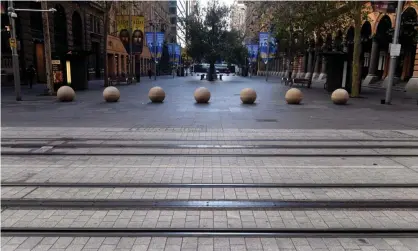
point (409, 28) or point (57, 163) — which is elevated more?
point (409, 28)

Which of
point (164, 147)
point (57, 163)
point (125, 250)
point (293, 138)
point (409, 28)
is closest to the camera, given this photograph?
point (125, 250)

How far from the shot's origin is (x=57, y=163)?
6625 mm

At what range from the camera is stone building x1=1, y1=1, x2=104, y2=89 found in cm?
2738

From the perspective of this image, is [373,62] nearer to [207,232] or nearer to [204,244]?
[207,232]

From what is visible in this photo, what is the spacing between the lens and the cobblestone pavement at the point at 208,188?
3689 mm

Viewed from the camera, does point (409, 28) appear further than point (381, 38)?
No

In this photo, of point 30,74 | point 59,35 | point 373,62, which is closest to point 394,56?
point 373,62

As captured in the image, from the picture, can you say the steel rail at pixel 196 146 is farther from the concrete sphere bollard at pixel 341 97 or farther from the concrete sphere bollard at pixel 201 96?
the concrete sphere bollard at pixel 201 96

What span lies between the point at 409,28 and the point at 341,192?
30179mm

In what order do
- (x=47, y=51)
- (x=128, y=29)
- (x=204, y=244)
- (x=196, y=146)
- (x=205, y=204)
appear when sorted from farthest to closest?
1. (x=128, y=29)
2. (x=47, y=51)
3. (x=196, y=146)
4. (x=205, y=204)
5. (x=204, y=244)

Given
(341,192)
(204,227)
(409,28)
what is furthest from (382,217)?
(409,28)

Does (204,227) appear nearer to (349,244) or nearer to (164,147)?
(349,244)

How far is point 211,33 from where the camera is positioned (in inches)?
1725

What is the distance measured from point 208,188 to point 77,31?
3806 cm
